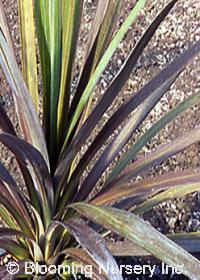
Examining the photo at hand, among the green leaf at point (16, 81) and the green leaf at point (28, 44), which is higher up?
the green leaf at point (28, 44)

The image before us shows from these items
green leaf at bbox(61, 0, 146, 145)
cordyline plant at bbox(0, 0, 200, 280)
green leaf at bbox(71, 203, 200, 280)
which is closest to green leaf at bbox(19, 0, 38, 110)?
cordyline plant at bbox(0, 0, 200, 280)

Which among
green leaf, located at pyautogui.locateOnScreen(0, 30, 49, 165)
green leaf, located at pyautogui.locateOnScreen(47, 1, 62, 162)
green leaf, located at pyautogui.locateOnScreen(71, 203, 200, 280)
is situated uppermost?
green leaf, located at pyautogui.locateOnScreen(47, 1, 62, 162)

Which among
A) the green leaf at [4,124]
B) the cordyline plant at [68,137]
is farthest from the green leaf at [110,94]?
the green leaf at [4,124]

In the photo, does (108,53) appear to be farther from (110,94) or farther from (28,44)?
(28,44)

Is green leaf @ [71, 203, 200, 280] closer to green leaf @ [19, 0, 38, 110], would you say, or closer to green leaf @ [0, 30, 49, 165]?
green leaf @ [0, 30, 49, 165]

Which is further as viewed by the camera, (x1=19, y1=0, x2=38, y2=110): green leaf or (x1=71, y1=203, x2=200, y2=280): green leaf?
(x1=19, y1=0, x2=38, y2=110): green leaf

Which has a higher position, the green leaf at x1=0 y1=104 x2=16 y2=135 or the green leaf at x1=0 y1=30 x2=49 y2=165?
the green leaf at x1=0 y1=104 x2=16 y2=135

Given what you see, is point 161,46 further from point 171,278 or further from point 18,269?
point 18,269

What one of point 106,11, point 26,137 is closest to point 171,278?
point 26,137

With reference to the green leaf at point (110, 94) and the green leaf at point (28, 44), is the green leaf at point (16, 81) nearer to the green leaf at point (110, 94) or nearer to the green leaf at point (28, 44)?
the green leaf at point (110, 94)
